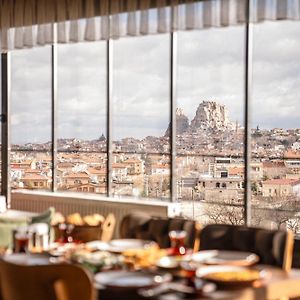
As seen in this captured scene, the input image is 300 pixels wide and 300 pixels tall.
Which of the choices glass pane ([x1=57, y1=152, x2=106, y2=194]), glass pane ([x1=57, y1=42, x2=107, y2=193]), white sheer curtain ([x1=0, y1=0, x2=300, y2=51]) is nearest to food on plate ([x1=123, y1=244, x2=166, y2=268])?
white sheer curtain ([x1=0, y1=0, x2=300, y2=51])

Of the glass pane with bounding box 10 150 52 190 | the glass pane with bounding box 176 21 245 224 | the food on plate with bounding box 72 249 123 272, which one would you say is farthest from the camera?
the glass pane with bounding box 10 150 52 190

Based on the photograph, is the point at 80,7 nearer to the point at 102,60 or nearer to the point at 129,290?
the point at 102,60

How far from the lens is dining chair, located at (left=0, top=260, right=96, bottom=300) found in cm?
277

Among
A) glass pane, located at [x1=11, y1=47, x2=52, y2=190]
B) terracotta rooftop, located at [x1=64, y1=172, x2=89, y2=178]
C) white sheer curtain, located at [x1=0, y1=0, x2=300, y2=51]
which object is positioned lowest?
terracotta rooftop, located at [x1=64, y1=172, x2=89, y2=178]

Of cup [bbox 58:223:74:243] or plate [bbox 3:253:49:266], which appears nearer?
plate [bbox 3:253:49:266]

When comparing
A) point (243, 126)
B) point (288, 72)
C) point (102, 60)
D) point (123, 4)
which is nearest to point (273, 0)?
point (243, 126)

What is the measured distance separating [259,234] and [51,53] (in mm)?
4691

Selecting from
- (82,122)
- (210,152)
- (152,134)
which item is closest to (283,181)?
(210,152)

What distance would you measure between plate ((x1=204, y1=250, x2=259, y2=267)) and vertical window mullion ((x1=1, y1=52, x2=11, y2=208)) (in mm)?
5134

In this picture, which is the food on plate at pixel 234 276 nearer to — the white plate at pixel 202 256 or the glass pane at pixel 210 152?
the white plate at pixel 202 256

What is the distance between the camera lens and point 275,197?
10.1m

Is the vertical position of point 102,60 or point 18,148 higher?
point 102,60

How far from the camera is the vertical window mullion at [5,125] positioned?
8344mm

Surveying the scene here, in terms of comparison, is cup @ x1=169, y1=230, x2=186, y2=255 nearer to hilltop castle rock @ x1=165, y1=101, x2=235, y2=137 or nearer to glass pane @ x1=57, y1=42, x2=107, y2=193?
glass pane @ x1=57, y1=42, x2=107, y2=193
